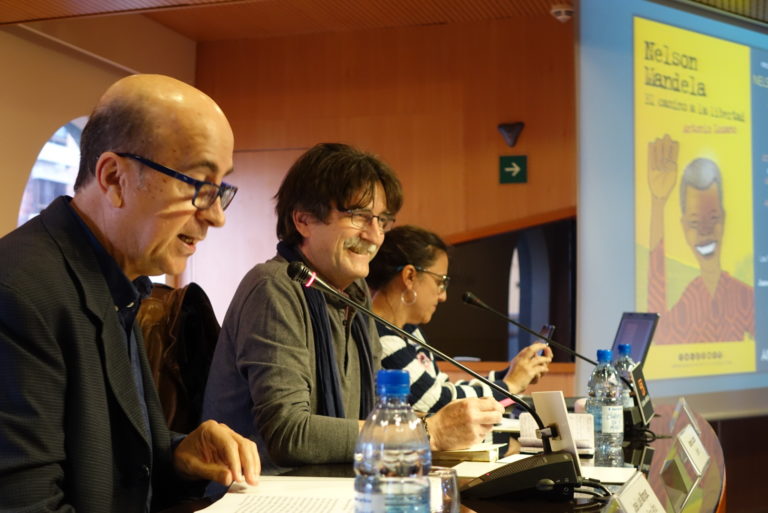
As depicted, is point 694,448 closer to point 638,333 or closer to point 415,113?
point 638,333

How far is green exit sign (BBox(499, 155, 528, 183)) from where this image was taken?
536 centimetres

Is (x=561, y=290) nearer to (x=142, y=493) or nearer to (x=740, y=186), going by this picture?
(x=740, y=186)

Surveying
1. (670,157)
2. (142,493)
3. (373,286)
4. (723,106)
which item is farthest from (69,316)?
(723,106)

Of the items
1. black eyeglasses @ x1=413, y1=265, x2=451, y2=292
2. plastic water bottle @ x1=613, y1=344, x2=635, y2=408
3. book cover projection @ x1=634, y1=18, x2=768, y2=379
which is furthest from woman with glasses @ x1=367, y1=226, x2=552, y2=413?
book cover projection @ x1=634, y1=18, x2=768, y2=379

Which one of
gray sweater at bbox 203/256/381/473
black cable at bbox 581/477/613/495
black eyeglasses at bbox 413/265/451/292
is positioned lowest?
black cable at bbox 581/477/613/495

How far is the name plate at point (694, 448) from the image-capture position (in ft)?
6.36

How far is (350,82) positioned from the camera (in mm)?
5797

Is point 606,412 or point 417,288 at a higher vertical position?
point 417,288

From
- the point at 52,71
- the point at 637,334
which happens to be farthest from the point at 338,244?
the point at 52,71

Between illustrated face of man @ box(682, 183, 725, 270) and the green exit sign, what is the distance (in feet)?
3.33

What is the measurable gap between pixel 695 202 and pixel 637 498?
364 centimetres

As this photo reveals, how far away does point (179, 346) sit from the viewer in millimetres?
2150

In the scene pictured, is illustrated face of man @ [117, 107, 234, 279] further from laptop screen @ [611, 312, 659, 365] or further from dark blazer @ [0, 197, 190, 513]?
laptop screen @ [611, 312, 659, 365]

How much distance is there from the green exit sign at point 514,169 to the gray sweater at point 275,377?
337cm
